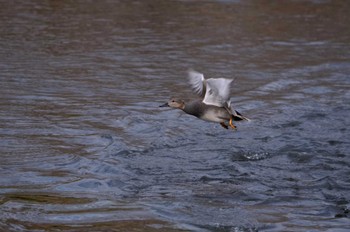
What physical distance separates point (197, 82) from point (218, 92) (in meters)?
0.21

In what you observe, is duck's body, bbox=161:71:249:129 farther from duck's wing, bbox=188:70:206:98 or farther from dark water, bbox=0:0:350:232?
dark water, bbox=0:0:350:232

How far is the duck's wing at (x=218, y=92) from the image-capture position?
7668mm

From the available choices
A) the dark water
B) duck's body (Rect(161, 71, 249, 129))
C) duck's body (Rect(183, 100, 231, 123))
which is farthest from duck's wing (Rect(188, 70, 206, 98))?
the dark water

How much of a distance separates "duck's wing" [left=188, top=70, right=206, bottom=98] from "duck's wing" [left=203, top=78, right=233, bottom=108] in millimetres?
56

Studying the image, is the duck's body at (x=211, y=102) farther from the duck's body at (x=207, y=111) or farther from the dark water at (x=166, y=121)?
the dark water at (x=166, y=121)

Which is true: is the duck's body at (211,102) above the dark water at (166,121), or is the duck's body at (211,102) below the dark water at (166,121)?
above

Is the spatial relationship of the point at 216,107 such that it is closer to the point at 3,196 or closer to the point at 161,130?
the point at 161,130

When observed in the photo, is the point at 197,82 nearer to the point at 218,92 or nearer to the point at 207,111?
the point at 218,92

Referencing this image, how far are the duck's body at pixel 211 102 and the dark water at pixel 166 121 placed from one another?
42cm

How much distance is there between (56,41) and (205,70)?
109 inches

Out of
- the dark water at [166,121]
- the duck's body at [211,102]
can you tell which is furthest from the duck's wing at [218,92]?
the dark water at [166,121]

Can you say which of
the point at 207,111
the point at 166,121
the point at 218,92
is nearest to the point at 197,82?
the point at 218,92

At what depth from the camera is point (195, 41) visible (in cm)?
1376

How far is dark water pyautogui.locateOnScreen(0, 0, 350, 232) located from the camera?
6.61 m
